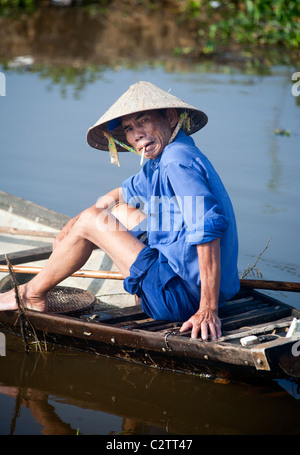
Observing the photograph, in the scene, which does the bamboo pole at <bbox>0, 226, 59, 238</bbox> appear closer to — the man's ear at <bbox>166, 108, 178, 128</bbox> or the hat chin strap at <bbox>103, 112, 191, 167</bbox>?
the hat chin strap at <bbox>103, 112, 191, 167</bbox>

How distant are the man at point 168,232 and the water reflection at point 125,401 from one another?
30 centimetres

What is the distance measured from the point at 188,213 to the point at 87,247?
58cm

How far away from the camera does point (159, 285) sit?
2.67m

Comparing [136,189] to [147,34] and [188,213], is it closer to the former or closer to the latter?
[188,213]

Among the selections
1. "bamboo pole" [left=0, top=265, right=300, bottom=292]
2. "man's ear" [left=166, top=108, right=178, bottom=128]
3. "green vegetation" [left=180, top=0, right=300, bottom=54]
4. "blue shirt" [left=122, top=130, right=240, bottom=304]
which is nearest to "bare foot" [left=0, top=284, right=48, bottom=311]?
"bamboo pole" [left=0, top=265, right=300, bottom=292]

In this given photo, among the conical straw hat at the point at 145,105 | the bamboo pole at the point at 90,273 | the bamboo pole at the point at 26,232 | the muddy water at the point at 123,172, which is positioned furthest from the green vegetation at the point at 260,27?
the bamboo pole at the point at 90,273

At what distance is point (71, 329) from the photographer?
2.79m

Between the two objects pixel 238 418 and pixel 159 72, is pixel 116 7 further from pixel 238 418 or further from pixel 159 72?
pixel 238 418

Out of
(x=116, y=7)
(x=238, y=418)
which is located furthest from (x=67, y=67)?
(x=238, y=418)

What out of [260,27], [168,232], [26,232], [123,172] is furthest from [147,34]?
[168,232]

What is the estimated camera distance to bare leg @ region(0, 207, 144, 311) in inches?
107

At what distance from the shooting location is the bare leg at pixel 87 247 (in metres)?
2.73

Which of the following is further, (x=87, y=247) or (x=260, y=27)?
(x=260, y=27)
